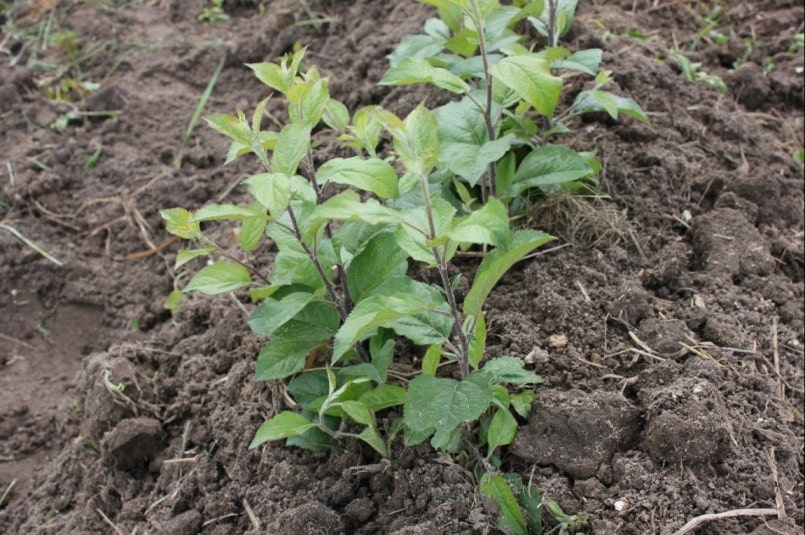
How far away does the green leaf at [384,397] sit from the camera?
6.59ft

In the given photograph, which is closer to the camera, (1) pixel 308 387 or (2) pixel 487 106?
(1) pixel 308 387

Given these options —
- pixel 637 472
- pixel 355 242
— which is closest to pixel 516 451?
pixel 637 472

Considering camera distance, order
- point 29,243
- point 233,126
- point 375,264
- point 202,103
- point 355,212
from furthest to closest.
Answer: point 202,103 < point 29,243 < point 375,264 < point 233,126 < point 355,212

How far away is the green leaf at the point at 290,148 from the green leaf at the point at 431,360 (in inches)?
21.9

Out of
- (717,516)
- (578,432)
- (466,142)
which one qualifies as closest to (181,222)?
(466,142)

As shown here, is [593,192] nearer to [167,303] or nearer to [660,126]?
[660,126]

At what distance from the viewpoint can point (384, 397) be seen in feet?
6.61

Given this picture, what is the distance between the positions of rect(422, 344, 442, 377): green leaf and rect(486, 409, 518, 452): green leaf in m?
0.19

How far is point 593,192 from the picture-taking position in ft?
8.25

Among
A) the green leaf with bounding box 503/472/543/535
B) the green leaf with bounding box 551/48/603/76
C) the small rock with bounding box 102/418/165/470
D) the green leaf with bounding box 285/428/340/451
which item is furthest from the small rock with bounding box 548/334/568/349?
the small rock with bounding box 102/418/165/470

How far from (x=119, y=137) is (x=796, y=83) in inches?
113

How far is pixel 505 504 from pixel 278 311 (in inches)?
28.1

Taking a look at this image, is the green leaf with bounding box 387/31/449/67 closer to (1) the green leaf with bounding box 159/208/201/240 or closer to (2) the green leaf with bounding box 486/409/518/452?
(1) the green leaf with bounding box 159/208/201/240

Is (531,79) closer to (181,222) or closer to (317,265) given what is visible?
(317,265)
